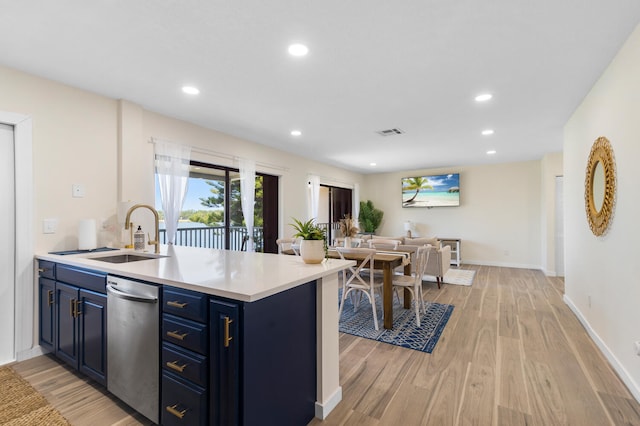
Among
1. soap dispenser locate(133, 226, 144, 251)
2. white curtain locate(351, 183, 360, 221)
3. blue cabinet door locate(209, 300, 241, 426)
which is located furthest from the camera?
white curtain locate(351, 183, 360, 221)

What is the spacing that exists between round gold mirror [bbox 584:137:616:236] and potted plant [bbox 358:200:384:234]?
5627 mm

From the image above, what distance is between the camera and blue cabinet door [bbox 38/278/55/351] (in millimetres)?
2482

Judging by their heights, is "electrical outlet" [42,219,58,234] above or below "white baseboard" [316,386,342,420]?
above

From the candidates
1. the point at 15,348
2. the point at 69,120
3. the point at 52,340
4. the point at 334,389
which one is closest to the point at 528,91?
the point at 334,389

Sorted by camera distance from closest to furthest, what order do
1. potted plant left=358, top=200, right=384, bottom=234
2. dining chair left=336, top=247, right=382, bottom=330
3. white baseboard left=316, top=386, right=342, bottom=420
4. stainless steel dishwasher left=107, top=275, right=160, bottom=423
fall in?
stainless steel dishwasher left=107, top=275, right=160, bottom=423 < white baseboard left=316, top=386, right=342, bottom=420 < dining chair left=336, top=247, right=382, bottom=330 < potted plant left=358, top=200, right=384, bottom=234

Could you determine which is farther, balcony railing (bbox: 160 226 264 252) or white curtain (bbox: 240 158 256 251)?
white curtain (bbox: 240 158 256 251)

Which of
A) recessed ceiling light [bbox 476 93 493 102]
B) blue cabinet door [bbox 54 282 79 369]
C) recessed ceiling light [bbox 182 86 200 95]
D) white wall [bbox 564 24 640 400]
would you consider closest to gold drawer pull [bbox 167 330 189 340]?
blue cabinet door [bbox 54 282 79 369]

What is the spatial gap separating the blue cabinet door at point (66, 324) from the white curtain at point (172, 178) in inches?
59.4

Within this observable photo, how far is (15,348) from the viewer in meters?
2.55

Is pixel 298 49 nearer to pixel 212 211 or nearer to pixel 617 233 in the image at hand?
pixel 617 233

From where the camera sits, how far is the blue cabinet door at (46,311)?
2.48 meters

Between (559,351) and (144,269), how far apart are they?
351 cm

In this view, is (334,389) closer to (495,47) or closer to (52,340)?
(52,340)

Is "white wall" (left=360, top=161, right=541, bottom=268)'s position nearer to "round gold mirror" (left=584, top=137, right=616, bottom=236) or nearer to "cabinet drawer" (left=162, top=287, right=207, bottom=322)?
"round gold mirror" (left=584, top=137, right=616, bottom=236)
